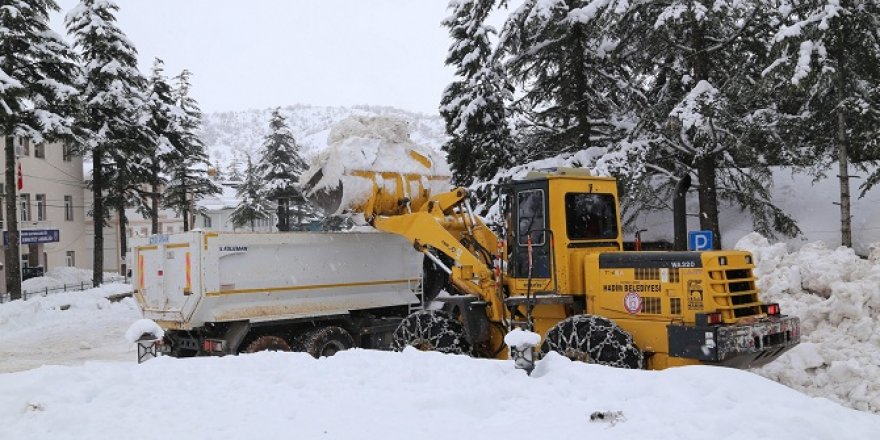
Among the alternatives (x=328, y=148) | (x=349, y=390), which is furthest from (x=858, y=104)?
(x=349, y=390)

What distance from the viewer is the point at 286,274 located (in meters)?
11.8

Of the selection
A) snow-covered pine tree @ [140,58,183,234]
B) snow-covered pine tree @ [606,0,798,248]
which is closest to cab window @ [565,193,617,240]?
snow-covered pine tree @ [606,0,798,248]

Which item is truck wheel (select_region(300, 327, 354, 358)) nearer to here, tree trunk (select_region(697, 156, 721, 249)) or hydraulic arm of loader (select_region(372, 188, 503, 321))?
Answer: hydraulic arm of loader (select_region(372, 188, 503, 321))

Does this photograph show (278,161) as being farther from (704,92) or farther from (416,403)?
(416,403)

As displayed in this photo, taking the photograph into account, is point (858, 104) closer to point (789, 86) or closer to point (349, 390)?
point (789, 86)

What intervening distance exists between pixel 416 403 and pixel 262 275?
18.9ft

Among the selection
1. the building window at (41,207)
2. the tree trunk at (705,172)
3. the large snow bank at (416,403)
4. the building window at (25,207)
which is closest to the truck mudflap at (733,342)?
the large snow bank at (416,403)

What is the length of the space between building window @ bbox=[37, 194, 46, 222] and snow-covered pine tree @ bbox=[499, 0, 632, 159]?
33581 mm

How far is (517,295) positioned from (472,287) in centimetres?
94

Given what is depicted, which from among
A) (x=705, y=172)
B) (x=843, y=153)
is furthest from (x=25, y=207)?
(x=843, y=153)

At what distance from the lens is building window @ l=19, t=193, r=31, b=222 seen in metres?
43.5

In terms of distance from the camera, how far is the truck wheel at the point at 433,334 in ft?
34.6

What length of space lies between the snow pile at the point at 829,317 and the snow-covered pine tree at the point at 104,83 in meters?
27.3

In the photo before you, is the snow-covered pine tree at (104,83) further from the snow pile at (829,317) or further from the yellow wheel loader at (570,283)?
the snow pile at (829,317)
